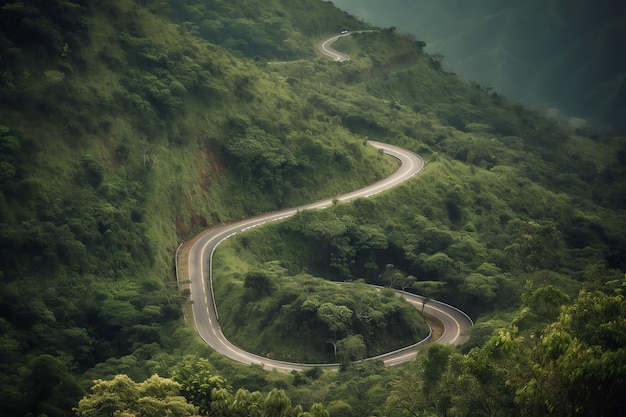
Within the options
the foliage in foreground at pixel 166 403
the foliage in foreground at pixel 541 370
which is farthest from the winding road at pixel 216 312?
the foliage in foreground at pixel 541 370

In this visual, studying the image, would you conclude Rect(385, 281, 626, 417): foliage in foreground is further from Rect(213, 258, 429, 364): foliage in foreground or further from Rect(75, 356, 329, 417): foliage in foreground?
Rect(213, 258, 429, 364): foliage in foreground

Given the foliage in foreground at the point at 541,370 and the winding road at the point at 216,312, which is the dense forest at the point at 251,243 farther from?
the winding road at the point at 216,312

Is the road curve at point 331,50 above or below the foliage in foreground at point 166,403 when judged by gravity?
above

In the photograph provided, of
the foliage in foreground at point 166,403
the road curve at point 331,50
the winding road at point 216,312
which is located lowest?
the winding road at point 216,312

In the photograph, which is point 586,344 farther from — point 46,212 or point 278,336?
point 46,212

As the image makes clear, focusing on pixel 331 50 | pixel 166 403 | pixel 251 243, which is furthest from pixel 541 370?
pixel 331 50

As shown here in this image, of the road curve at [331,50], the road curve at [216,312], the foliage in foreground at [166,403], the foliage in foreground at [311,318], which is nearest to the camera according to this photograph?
Answer: the foliage in foreground at [166,403]

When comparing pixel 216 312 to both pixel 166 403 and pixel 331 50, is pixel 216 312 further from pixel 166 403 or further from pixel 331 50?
pixel 331 50
